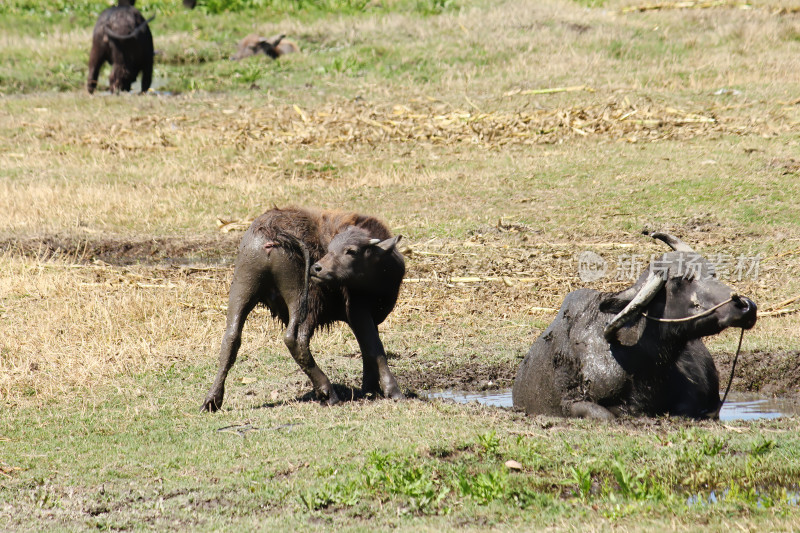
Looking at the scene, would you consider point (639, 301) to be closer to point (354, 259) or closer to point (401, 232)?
point (354, 259)

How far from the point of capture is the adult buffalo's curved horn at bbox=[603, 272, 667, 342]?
6.80m

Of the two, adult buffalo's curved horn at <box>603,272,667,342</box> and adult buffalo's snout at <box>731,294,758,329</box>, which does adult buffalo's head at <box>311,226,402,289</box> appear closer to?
adult buffalo's curved horn at <box>603,272,667,342</box>

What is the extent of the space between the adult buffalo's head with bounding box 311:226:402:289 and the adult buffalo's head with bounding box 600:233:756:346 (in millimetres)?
1703

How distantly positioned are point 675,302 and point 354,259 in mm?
2318

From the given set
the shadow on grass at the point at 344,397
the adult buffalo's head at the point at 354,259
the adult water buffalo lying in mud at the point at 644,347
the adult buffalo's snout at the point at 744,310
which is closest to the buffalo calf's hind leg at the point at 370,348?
the shadow on grass at the point at 344,397

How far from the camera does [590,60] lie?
2209cm

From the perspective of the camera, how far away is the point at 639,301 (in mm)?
6840

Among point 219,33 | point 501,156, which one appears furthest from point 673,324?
point 219,33

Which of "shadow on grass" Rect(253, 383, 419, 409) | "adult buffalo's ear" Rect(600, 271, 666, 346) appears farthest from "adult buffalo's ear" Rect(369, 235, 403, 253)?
"adult buffalo's ear" Rect(600, 271, 666, 346)

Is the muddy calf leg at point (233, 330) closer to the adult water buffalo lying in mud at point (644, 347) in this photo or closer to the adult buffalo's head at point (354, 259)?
the adult buffalo's head at point (354, 259)

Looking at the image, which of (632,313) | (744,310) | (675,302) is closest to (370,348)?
(632,313)

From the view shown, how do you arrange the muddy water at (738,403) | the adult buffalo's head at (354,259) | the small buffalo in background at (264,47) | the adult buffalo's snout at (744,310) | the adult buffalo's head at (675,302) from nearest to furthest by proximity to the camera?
the adult buffalo's snout at (744,310) → the adult buffalo's head at (675,302) → the adult buffalo's head at (354,259) → the muddy water at (738,403) → the small buffalo in background at (264,47)

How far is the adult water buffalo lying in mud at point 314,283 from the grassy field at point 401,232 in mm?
383

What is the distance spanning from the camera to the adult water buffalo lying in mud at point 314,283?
7.54m
